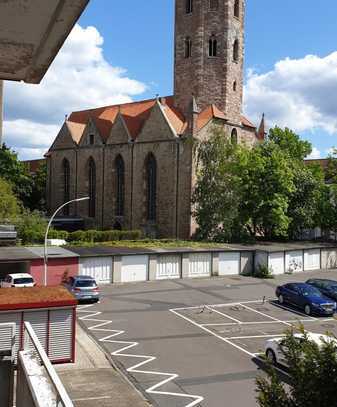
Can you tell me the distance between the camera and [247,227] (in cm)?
4606

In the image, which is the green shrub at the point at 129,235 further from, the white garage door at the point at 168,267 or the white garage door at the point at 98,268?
the white garage door at the point at 98,268

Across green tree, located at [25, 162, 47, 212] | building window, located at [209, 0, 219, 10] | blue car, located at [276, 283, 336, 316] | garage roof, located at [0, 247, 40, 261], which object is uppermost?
building window, located at [209, 0, 219, 10]

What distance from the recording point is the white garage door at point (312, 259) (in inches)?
1593

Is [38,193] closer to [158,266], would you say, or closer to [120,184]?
[120,184]

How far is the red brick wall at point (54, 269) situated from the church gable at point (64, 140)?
29954mm

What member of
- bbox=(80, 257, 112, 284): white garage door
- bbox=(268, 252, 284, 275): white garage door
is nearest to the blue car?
bbox=(268, 252, 284, 275): white garage door

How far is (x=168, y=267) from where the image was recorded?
110 feet

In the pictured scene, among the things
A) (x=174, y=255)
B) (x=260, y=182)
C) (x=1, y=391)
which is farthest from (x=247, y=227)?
(x=1, y=391)

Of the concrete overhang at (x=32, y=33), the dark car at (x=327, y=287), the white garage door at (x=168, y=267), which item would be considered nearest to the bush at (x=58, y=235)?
the white garage door at (x=168, y=267)

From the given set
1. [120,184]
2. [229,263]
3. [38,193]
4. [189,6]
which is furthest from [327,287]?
[38,193]

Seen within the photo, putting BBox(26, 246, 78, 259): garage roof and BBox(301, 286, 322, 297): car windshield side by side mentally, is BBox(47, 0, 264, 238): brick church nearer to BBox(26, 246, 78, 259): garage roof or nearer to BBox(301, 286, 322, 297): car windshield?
BBox(26, 246, 78, 259): garage roof

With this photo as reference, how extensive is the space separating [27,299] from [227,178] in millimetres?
30355

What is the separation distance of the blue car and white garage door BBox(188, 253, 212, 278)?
8782mm

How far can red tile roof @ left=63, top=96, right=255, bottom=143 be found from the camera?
46688 mm
